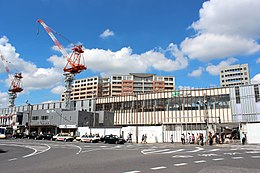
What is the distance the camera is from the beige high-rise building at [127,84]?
488 ft

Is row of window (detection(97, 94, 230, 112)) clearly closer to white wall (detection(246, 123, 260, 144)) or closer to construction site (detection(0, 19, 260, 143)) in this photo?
construction site (detection(0, 19, 260, 143))

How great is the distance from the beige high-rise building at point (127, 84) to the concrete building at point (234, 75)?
29697mm

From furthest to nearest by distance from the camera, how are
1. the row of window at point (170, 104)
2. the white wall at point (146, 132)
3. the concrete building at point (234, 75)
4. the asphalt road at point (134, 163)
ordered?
1. the concrete building at point (234, 75)
2. the row of window at point (170, 104)
3. the white wall at point (146, 132)
4. the asphalt road at point (134, 163)

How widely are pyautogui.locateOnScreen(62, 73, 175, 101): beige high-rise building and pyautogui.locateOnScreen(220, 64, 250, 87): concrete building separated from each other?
29697 millimetres

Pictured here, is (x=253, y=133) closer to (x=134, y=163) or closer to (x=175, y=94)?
(x=134, y=163)

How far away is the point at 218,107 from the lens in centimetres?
6072

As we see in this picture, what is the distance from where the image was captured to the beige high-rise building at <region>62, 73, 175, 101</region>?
149m

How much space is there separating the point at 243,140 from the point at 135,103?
44467 millimetres

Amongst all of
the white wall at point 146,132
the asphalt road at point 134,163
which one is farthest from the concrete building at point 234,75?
the asphalt road at point 134,163

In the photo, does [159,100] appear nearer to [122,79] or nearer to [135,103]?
[135,103]

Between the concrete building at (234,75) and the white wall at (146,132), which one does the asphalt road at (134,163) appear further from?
the concrete building at (234,75)

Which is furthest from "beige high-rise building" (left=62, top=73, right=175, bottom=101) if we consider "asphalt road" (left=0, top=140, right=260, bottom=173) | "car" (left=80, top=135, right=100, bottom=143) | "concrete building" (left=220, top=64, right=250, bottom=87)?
"asphalt road" (left=0, top=140, right=260, bottom=173)

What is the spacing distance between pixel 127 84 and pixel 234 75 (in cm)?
6075

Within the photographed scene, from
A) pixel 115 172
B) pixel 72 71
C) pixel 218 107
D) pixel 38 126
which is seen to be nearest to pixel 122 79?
pixel 72 71
